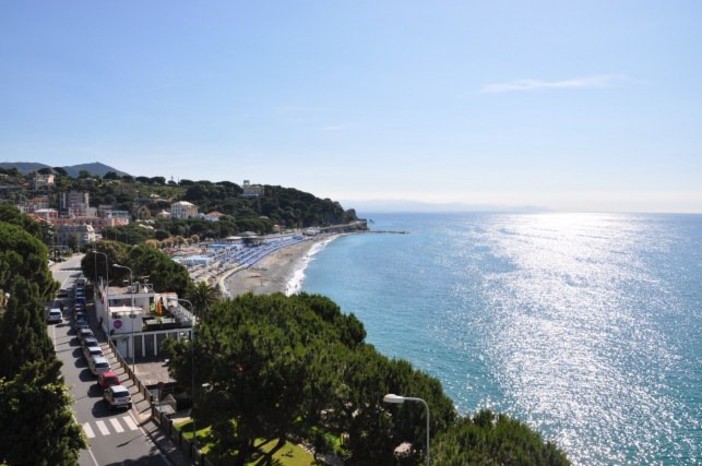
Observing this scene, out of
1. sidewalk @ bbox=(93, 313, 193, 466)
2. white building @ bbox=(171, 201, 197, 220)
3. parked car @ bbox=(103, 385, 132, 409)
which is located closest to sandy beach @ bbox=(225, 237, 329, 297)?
sidewalk @ bbox=(93, 313, 193, 466)

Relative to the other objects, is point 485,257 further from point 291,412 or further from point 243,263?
point 291,412

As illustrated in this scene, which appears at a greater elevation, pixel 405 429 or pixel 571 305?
pixel 405 429

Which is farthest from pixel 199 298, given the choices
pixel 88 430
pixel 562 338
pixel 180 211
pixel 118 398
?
pixel 180 211

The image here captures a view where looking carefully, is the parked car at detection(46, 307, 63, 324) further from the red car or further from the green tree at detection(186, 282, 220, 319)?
the red car

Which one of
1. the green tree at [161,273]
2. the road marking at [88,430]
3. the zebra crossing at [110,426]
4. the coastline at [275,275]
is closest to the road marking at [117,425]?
the zebra crossing at [110,426]

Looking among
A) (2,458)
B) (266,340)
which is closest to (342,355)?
(266,340)

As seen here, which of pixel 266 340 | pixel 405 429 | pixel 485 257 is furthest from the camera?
pixel 485 257

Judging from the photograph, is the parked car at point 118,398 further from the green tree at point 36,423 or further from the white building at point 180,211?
the white building at point 180,211

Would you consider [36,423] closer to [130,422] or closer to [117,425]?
[117,425]
